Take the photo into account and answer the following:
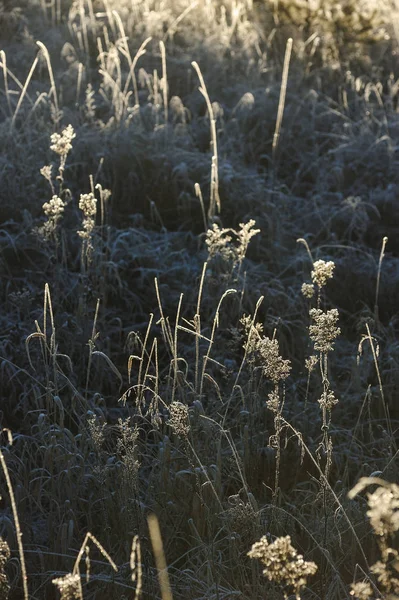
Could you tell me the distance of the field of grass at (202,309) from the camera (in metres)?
2.13

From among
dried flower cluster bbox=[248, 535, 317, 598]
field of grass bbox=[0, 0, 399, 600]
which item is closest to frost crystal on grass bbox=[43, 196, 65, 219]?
field of grass bbox=[0, 0, 399, 600]

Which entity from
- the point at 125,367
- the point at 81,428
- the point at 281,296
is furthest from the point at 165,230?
the point at 81,428

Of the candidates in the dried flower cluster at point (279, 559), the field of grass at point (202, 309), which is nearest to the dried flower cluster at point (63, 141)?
the field of grass at point (202, 309)

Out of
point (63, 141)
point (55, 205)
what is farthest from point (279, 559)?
point (63, 141)

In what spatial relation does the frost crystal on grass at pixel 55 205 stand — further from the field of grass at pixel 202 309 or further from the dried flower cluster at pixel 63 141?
the dried flower cluster at pixel 63 141

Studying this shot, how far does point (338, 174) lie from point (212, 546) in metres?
2.80

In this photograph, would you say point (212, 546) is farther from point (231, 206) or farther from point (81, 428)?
point (231, 206)

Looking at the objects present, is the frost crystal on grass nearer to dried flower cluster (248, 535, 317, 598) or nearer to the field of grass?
the field of grass

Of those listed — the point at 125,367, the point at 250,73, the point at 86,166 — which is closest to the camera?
the point at 125,367

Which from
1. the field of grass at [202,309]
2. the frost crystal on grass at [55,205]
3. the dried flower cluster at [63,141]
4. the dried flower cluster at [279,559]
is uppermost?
the dried flower cluster at [63,141]

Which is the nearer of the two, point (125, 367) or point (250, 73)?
point (125, 367)

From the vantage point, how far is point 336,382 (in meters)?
3.19

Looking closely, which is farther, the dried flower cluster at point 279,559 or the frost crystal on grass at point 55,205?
the frost crystal on grass at point 55,205

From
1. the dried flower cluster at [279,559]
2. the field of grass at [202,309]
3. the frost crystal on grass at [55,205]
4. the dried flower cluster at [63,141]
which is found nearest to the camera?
the dried flower cluster at [279,559]
